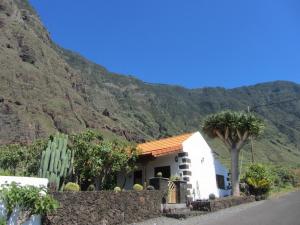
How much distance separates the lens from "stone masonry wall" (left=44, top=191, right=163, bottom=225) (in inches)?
603

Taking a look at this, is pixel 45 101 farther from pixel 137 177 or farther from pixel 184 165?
pixel 184 165

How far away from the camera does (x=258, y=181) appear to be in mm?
31906

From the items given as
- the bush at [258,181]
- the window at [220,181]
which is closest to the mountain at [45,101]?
the bush at [258,181]

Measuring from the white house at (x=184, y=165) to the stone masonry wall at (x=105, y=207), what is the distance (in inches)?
231

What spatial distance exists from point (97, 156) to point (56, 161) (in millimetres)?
4749

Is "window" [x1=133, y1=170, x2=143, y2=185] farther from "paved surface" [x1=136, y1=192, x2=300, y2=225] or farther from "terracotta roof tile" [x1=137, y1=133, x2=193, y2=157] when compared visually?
"paved surface" [x1=136, y1=192, x2=300, y2=225]

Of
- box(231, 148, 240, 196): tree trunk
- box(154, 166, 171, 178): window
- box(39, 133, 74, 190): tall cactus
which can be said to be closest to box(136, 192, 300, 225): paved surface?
box(39, 133, 74, 190): tall cactus

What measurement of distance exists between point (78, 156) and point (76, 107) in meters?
92.0

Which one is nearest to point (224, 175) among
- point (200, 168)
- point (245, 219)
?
point (200, 168)

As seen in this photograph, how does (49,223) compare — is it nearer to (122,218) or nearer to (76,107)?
(122,218)

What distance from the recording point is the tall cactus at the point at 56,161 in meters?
18.7

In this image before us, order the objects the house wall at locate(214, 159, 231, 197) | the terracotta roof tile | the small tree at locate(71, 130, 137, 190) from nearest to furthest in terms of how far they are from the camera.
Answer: the small tree at locate(71, 130, 137, 190) → the terracotta roof tile → the house wall at locate(214, 159, 231, 197)

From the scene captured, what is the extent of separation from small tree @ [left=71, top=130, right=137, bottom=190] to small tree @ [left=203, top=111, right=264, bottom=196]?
26.9ft

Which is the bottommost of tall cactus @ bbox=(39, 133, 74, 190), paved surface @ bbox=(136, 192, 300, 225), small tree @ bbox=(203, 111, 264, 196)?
paved surface @ bbox=(136, 192, 300, 225)
